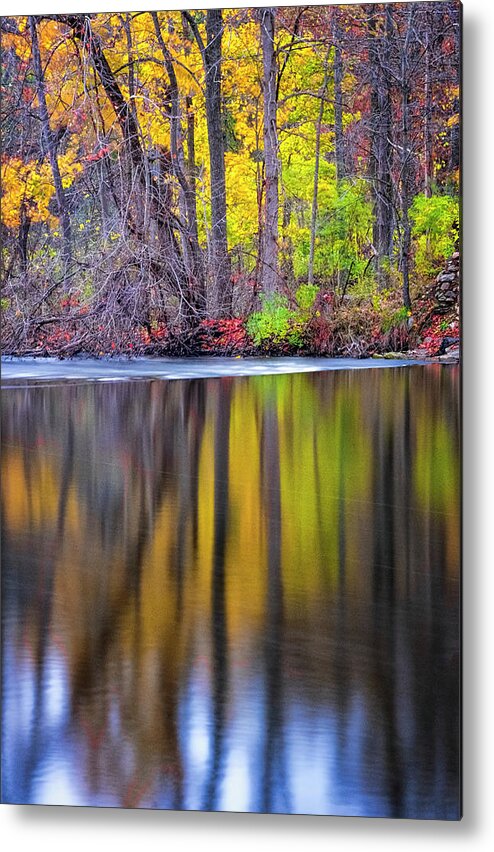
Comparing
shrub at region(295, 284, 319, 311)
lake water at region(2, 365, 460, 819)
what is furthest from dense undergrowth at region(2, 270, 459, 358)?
lake water at region(2, 365, 460, 819)

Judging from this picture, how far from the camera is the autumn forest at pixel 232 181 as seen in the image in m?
4.03

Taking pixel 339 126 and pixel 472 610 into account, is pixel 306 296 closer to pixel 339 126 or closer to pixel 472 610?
pixel 339 126

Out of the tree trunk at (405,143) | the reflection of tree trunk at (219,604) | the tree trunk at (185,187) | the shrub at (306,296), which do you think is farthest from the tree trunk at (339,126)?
the reflection of tree trunk at (219,604)

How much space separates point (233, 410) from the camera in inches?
167

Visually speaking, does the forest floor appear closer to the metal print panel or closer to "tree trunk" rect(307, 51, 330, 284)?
the metal print panel

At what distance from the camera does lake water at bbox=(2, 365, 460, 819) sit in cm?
398

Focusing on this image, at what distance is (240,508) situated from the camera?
414 centimetres

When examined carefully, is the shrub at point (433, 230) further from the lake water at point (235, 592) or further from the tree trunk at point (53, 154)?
the tree trunk at point (53, 154)

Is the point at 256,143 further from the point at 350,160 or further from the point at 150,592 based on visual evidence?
the point at 150,592

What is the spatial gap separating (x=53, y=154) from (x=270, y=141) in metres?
0.76

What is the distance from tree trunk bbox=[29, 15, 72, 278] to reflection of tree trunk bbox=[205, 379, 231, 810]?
2.33ft

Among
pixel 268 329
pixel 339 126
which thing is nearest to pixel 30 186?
pixel 268 329

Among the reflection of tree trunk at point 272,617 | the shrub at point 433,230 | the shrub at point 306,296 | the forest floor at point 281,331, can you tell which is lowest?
the reflection of tree trunk at point 272,617

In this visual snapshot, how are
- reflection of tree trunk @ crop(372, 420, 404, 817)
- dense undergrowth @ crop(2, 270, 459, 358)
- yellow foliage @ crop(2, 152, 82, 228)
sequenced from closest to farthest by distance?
reflection of tree trunk @ crop(372, 420, 404, 817) → dense undergrowth @ crop(2, 270, 459, 358) → yellow foliage @ crop(2, 152, 82, 228)
